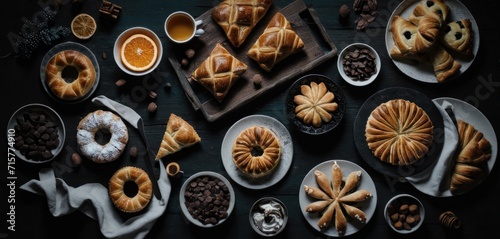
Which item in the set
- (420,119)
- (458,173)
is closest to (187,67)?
(420,119)

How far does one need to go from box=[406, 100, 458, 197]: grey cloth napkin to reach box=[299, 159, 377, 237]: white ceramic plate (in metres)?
0.32

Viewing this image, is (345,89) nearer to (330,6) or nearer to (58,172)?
(330,6)

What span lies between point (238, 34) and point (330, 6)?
0.81m

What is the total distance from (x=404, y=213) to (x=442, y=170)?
1.48ft

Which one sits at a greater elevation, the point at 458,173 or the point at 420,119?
the point at 420,119

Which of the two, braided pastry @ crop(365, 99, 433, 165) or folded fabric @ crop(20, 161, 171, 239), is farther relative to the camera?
folded fabric @ crop(20, 161, 171, 239)

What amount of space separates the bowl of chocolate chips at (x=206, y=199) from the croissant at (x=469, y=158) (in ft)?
→ 5.87

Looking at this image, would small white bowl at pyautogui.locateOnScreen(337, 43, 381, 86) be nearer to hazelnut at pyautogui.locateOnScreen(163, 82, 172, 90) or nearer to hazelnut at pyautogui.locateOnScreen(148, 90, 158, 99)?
hazelnut at pyautogui.locateOnScreen(163, 82, 172, 90)

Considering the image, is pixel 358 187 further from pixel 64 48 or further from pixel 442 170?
pixel 64 48

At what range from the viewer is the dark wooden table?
470 centimetres

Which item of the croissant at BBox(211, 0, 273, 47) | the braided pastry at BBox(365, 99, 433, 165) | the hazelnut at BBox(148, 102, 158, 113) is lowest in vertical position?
the braided pastry at BBox(365, 99, 433, 165)

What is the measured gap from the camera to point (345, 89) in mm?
4797

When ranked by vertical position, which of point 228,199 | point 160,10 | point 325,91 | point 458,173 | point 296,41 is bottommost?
point 458,173

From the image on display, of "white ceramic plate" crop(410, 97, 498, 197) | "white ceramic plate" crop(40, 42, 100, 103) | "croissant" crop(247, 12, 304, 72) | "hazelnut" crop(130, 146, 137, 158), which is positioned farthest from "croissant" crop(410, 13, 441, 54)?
"white ceramic plate" crop(40, 42, 100, 103)
